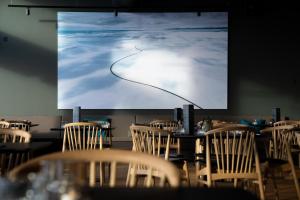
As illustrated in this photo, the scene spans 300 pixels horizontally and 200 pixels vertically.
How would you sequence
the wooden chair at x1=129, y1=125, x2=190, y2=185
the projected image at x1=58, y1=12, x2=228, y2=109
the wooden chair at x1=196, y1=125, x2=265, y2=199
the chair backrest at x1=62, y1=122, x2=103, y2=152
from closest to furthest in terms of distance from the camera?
the wooden chair at x1=196, y1=125, x2=265, y2=199 < the wooden chair at x1=129, y1=125, x2=190, y2=185 < the chair backrest at x1=62, y1=122, x2=103, y2=152 < the projected image at x1=58, y1=12, x2=228, y2=109

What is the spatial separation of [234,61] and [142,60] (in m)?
1.89

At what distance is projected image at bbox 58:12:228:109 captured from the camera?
879 centimetres

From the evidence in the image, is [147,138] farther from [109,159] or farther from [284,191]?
[284,191]

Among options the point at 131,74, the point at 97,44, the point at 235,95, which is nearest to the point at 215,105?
the point at 235,95

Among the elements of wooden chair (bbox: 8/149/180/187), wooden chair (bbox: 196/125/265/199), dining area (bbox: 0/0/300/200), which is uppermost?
dining area (bbox: 0/0/300/200)

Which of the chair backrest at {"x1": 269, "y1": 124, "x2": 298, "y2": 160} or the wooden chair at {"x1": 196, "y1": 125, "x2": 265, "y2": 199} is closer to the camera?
the wooden chair at {"x1": 196, "y1": 125, "x2": 265, "y2": 199}

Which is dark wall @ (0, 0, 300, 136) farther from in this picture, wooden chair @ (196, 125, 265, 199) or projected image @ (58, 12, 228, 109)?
wooden chair @ (196, 125, 265, 199)

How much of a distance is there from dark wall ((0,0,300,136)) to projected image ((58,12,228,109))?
0.19m

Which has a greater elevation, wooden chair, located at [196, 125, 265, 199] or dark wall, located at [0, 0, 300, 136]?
dark wall, located at [0, 0, 300, 136]

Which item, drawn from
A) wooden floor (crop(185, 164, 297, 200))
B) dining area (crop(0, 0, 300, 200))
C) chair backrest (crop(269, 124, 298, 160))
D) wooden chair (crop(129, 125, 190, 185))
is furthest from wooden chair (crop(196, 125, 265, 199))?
dining area (crop(0, 0, 300, 200))

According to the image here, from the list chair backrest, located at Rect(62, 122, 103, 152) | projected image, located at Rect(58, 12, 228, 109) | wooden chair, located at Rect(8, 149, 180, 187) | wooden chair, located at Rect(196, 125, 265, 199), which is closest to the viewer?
wooden chair, located at Rect(8, 149, 180, 187)

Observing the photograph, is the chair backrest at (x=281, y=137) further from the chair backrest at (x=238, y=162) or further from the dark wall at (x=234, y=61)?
the dark wall at (x=234, y=61)

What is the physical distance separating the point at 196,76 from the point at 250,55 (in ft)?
3.93

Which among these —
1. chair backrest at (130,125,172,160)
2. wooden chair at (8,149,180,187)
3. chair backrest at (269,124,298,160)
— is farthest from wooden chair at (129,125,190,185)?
wooden chair at (8,149,180,187)
